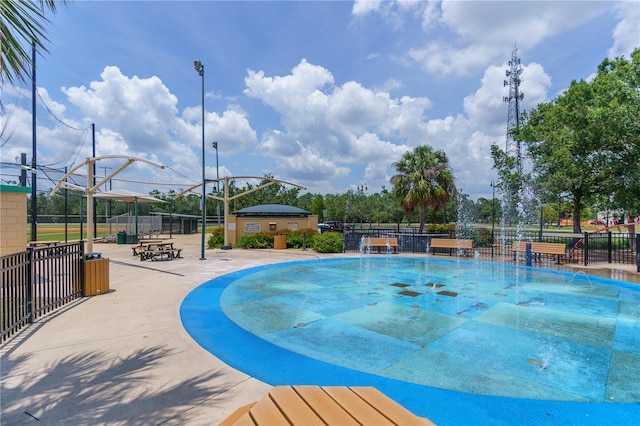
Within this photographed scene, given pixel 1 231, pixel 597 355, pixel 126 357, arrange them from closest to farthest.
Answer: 1. pixel 126 357
2. pixel 597 355
3. pixel 1 231

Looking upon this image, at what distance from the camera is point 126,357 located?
437 centimetres

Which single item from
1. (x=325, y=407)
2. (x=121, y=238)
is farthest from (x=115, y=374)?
(x=121, y=238)

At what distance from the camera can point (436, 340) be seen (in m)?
5.36

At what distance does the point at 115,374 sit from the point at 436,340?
4611mm

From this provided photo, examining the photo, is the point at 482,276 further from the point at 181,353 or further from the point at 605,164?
the point at 605,164

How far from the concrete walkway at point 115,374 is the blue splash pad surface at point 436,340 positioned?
45cm

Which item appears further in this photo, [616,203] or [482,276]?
[616,203]

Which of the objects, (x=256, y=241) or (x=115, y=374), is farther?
(x=256, y=241)

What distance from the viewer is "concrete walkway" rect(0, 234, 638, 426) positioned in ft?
10.2

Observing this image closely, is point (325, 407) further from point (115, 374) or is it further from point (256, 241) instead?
point (256, 241)

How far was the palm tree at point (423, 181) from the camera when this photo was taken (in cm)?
2206

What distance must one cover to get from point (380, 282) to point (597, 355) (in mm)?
5755

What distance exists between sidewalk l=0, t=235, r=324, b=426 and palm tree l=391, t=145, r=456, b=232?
728 inches

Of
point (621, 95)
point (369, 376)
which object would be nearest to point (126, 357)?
point (369, 376)
